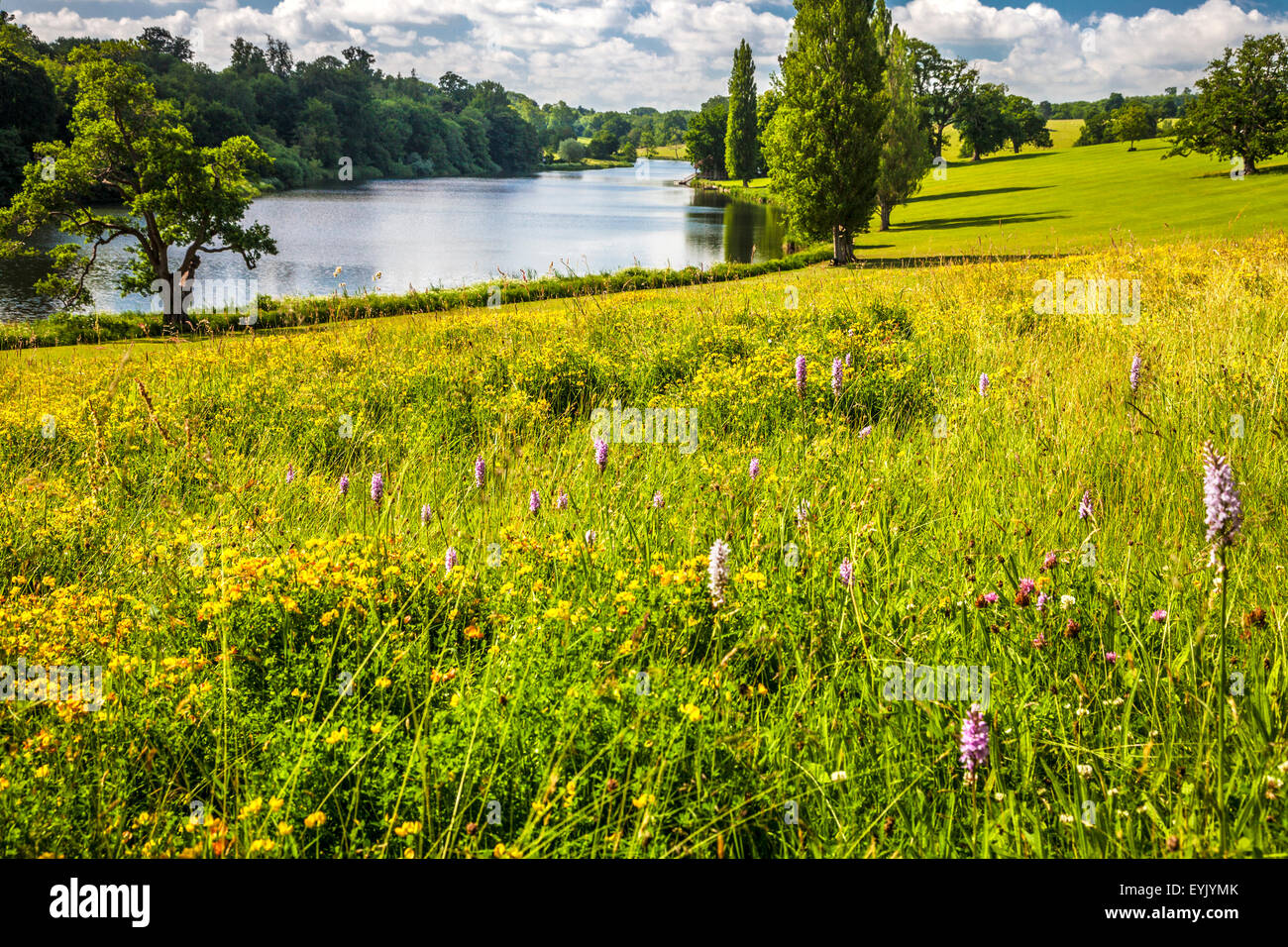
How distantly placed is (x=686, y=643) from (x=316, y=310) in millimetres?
16057

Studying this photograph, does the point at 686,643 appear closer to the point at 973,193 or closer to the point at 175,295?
the point at 175,295

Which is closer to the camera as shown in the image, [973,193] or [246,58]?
[973,193]

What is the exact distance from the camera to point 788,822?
186cm

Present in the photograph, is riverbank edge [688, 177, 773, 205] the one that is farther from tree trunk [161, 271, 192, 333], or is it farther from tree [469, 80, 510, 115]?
tree [469, 80, 510, 115]

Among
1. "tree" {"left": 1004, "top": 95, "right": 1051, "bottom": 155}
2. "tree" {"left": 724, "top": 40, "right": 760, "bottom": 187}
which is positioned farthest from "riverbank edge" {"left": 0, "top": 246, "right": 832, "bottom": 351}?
"tree" {"left": 1004, "top": 95, "right": 1051, "bottom": 155}

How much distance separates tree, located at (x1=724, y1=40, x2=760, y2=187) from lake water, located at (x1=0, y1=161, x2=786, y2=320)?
18.1 ft

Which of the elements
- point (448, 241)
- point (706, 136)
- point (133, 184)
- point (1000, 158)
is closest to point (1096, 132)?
point (1000, 158)

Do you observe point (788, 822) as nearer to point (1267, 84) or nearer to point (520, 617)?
point (520, 617)

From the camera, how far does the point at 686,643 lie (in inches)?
102

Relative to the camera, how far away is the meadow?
1915 mm

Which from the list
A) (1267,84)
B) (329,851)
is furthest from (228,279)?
(1267,84)

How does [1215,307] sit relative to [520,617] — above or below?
above

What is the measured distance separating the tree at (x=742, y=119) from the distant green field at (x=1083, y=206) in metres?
24.1
